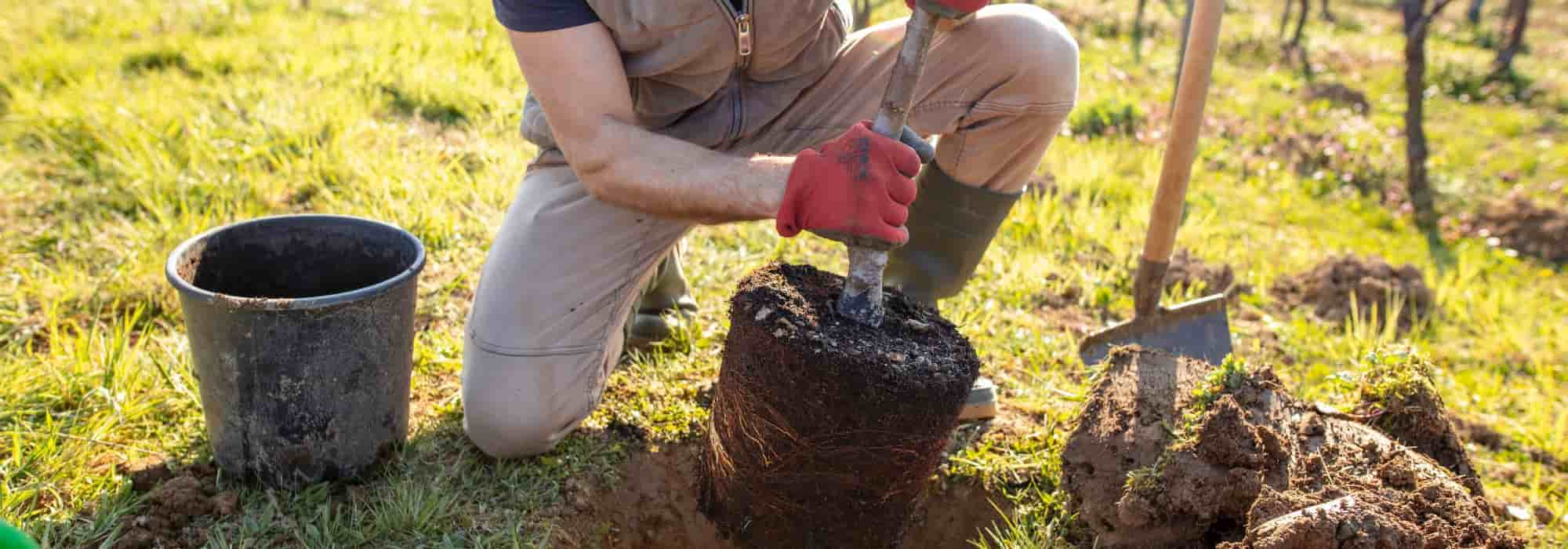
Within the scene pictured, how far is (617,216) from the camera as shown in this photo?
7.04 feet

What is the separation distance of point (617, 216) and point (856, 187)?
0.74m

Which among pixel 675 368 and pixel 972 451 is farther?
pixel 675 368

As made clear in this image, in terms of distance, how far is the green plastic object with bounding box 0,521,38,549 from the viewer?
0.95 metres

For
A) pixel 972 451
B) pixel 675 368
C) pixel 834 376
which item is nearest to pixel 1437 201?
pixel 972 451

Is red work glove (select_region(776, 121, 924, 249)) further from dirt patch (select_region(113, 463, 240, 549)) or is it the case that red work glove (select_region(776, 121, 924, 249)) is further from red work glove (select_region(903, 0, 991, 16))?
dirt patch (select_region(113, 463, 240, 549))

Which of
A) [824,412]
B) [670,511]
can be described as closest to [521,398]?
[670,511]

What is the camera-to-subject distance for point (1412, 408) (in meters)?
1.99

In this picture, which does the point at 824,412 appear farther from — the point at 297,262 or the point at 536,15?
the point at 297,262

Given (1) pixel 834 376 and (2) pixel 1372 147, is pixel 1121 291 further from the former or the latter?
(2) pixel 1372 147

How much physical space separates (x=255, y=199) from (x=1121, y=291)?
272cm

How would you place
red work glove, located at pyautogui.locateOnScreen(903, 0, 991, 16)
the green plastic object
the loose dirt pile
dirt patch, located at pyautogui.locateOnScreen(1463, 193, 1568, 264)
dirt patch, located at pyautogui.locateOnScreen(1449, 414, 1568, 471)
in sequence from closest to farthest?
1. the green plastic object
2. red work glove, located at pyautogui.locateOnScreen(903, 0, 991, 16)
3. the loose dirt pile
4. dirt patch, located at pyautogui.locateOnScreen(1449, 414, 1568, 471)
5. dirt patch, located at pyautogui.locateOnScreen(1463, 193, 1568, 264)

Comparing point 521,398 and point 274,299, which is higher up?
point 274,299

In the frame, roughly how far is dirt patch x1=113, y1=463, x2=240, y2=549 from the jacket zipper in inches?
47.4

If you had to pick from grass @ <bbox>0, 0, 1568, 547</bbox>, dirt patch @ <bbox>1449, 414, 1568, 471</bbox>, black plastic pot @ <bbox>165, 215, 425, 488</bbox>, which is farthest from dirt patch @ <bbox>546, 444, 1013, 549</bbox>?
dirt patch @ <bbox>1449, 414, 1568, 471</bbox>
